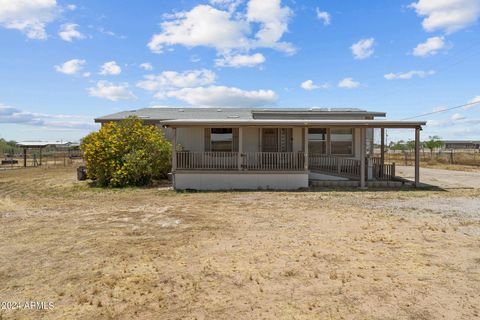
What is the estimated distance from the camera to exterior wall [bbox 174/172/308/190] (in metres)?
13.7

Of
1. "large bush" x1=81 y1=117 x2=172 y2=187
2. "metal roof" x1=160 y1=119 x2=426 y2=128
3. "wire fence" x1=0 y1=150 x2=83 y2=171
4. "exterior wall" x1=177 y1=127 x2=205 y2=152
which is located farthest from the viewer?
"wire fence" x1=0 y1=150 x2=83 y2=171

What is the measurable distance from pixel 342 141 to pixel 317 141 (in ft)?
3.81

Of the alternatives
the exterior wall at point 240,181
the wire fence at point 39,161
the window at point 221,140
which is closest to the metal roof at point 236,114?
the window at point 221,140

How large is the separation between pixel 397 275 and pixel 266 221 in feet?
12.3

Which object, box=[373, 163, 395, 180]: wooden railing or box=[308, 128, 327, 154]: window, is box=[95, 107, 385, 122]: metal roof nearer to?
box=[308, 128, 327, 154]: window

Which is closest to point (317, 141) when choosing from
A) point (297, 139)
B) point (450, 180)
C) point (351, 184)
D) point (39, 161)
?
point (297, 139)

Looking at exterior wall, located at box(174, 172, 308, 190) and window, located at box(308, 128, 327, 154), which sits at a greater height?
window, located at box(308, 128, 327, 154)

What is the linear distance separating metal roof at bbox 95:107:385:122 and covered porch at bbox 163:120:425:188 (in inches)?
41.0

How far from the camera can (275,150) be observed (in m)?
16.0

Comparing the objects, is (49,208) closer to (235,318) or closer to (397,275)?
(235,318)

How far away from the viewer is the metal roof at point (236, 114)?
16.4 m

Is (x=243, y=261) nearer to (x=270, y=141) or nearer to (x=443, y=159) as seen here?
(x=270, y=141)

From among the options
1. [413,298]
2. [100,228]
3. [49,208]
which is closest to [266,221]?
[100,228]

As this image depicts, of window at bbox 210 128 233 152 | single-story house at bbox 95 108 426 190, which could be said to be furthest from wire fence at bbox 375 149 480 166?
window at bbox 210 128 233 152
